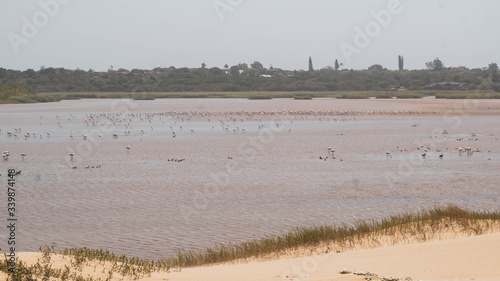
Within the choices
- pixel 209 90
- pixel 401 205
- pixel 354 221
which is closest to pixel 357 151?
pixel 401 205

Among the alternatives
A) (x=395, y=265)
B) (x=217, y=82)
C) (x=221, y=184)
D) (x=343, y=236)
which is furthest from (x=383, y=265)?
(x=217, y=82)

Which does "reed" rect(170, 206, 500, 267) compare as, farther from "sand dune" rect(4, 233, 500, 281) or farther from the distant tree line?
the distant tree line

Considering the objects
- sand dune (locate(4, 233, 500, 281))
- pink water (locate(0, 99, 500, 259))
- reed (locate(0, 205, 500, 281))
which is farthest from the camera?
pink water (locate(0, 99, 500, 259))

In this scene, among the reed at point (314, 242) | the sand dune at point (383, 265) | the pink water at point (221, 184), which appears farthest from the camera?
the pink water at point (221, 184)

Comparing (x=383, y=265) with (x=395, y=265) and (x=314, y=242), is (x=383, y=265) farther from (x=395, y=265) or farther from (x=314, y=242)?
(x=314, y=242)

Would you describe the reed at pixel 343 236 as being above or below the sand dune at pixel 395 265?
below

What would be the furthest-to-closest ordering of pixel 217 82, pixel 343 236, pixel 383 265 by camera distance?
1. pixel 217 82
2. pixel 343 236
3. pixel 383 265

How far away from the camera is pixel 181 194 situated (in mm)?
17922

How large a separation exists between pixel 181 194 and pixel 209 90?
11809 cm

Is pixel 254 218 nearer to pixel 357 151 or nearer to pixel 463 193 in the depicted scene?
pixel 463 193

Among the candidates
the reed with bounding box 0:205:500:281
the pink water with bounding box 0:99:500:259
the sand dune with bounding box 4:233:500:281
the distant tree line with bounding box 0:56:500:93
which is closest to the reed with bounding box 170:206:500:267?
the reed with bounding box 0:205:500:281

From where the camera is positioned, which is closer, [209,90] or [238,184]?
[238,184]

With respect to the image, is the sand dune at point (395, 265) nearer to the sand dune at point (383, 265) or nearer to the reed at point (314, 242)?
the sand dune at point (383, 265)

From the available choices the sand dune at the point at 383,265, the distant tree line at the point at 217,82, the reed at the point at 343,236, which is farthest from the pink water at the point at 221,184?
the distant tree line at the point at 217,82
